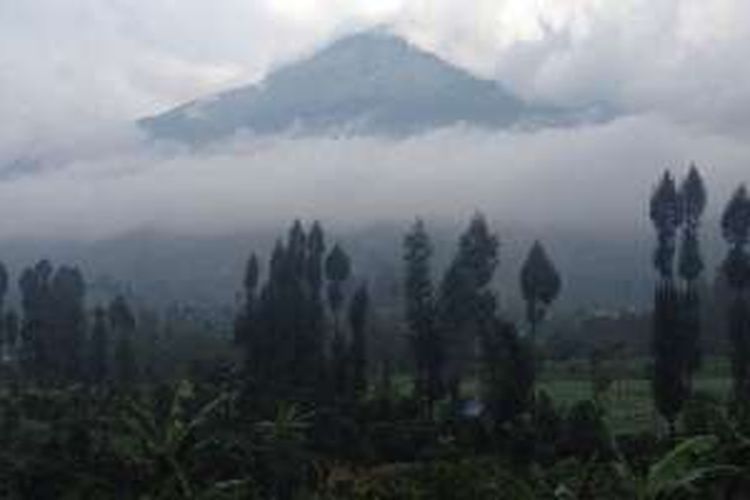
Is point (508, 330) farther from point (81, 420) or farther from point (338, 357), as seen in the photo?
point (81, 420)

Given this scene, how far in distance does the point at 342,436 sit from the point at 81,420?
1915cm

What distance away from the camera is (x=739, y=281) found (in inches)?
5861

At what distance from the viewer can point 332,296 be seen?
177m

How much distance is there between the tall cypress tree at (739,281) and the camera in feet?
433

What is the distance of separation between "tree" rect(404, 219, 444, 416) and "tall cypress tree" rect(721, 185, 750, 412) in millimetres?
24465

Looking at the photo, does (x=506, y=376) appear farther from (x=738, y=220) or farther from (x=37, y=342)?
(x=37, y=342)

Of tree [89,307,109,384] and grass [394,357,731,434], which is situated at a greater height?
tree [89,307,109,384]

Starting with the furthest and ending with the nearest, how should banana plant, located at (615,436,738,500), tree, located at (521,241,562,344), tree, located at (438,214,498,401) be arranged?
1. tree, located at (521,241,562,344)
2. tree, located at (438,214,498,401)
3. banana plant, located at (615,436,738,500)

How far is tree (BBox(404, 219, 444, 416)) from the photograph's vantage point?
144 metres

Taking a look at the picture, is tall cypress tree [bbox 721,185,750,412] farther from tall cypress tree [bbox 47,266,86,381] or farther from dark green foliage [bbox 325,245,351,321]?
tall cypress tree [bbox 47,266,86,381]

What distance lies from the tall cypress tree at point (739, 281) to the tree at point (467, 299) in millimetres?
21345

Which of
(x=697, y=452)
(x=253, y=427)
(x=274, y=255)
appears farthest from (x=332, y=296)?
(x=697, y=452)

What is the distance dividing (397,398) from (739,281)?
33596mm

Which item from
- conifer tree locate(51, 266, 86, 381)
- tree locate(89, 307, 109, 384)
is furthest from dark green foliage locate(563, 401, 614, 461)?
conifer tree locate(51, 266, 86, 381)
